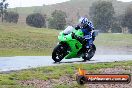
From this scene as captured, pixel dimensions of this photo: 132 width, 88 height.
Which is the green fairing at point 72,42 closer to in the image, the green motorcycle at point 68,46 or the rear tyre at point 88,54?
the green motorcycle at point 68,46

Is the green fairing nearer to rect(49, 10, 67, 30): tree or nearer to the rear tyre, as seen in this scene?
the rear tyre

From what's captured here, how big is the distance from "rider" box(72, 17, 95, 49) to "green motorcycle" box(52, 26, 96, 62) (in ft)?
0.49

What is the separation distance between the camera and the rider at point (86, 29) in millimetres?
18125

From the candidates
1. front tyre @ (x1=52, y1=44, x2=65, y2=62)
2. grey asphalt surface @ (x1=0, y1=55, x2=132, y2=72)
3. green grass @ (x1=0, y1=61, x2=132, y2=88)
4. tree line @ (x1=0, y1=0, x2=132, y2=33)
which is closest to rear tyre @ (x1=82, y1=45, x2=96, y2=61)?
grey asphalt surface @ (x1=0, y1=55, x2=132, y2=72)

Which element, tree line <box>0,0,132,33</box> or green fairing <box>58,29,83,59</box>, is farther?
tree line <box>0,0,132,33</box>

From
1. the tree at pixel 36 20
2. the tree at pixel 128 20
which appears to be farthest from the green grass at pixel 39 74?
the tree at pixel 36 20

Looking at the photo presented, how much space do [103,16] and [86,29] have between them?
299 ft

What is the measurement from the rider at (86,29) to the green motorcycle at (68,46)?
151mm

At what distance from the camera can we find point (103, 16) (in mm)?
108875

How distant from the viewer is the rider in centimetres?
1812

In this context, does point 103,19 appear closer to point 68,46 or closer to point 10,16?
point 10,16

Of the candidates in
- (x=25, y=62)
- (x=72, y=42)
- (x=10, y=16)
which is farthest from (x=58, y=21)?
(x=25, y=62)

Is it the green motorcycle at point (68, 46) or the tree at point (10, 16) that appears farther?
the tree at point (10, 16)

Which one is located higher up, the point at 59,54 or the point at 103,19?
the point at 59,54
